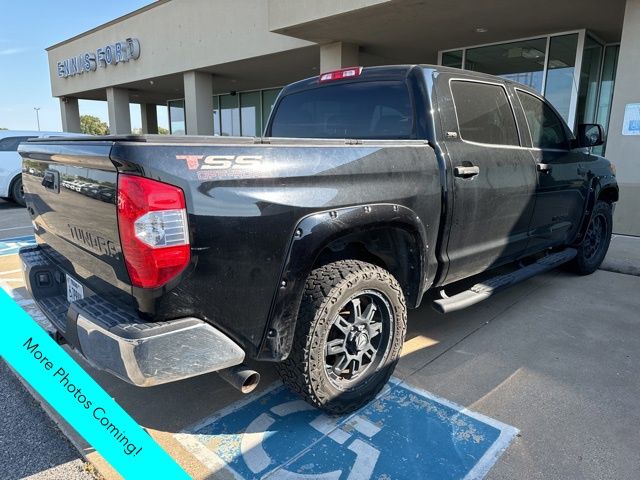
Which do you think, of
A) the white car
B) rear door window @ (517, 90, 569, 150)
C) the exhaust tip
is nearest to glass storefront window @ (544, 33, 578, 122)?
rear door window @ (517, 90, 569, 150)

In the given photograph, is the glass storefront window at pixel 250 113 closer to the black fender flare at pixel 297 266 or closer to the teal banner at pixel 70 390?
the black fender flare at pixel 297 266

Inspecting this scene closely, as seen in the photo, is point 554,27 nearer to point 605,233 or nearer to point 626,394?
point 605,233

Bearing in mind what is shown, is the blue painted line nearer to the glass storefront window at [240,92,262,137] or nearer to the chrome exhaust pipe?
the chrome exhaust pipe

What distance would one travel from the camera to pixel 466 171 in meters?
3.11

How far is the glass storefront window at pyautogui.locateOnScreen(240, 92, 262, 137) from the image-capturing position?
18.9 meters

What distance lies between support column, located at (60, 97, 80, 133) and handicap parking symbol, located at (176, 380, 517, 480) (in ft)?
83.3

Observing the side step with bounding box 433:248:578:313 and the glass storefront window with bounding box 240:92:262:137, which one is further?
the glass storefront window with bounding box 240:92:262:137

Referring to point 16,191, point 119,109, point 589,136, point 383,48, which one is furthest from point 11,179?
point 589,136

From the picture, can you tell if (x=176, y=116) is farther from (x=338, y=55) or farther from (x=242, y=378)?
(x=242, y=378)

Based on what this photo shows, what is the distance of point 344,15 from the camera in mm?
9062

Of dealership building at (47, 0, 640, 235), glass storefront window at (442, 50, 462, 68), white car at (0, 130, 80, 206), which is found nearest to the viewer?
dealership building at (47, 0, 640, 235)

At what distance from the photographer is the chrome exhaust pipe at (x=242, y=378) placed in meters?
2.11

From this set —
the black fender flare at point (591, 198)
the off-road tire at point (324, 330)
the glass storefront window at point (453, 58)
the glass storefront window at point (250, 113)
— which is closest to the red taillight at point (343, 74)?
the off-road tire at point (324, 330)

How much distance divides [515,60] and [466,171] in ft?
30.2
